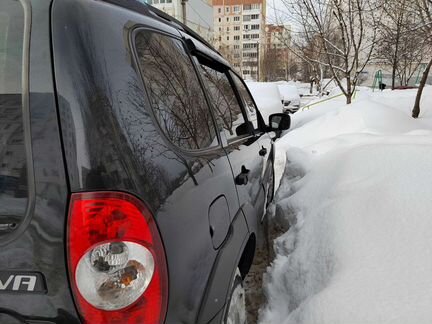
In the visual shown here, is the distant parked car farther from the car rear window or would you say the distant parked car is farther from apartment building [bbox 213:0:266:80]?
apartment building [bbox 213:0:266:80]

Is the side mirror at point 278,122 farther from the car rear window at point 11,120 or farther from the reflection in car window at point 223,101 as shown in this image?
the car rear window at point 11,120

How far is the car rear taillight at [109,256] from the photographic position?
1.06 meters

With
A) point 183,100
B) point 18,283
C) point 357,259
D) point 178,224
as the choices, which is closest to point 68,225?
point 18,283

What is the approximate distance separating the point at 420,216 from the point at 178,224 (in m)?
1.73

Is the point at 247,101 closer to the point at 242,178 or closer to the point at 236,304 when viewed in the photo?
the point at 242,178

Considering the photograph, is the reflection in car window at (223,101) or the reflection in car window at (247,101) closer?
the reflection in car window at (223,101)

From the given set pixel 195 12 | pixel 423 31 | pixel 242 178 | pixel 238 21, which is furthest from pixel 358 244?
pixel 238 21

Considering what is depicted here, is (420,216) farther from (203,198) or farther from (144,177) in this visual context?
(144,177)

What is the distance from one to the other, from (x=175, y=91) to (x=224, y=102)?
783 mm

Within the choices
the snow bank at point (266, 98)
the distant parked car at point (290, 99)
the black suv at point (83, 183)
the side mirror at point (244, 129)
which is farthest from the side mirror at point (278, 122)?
the distant parked car at point (290, 99)

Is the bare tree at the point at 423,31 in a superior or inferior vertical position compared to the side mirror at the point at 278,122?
superior

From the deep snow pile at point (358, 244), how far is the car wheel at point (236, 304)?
0.99ft

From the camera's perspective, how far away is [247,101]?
127 inches

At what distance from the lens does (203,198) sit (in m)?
1.46
